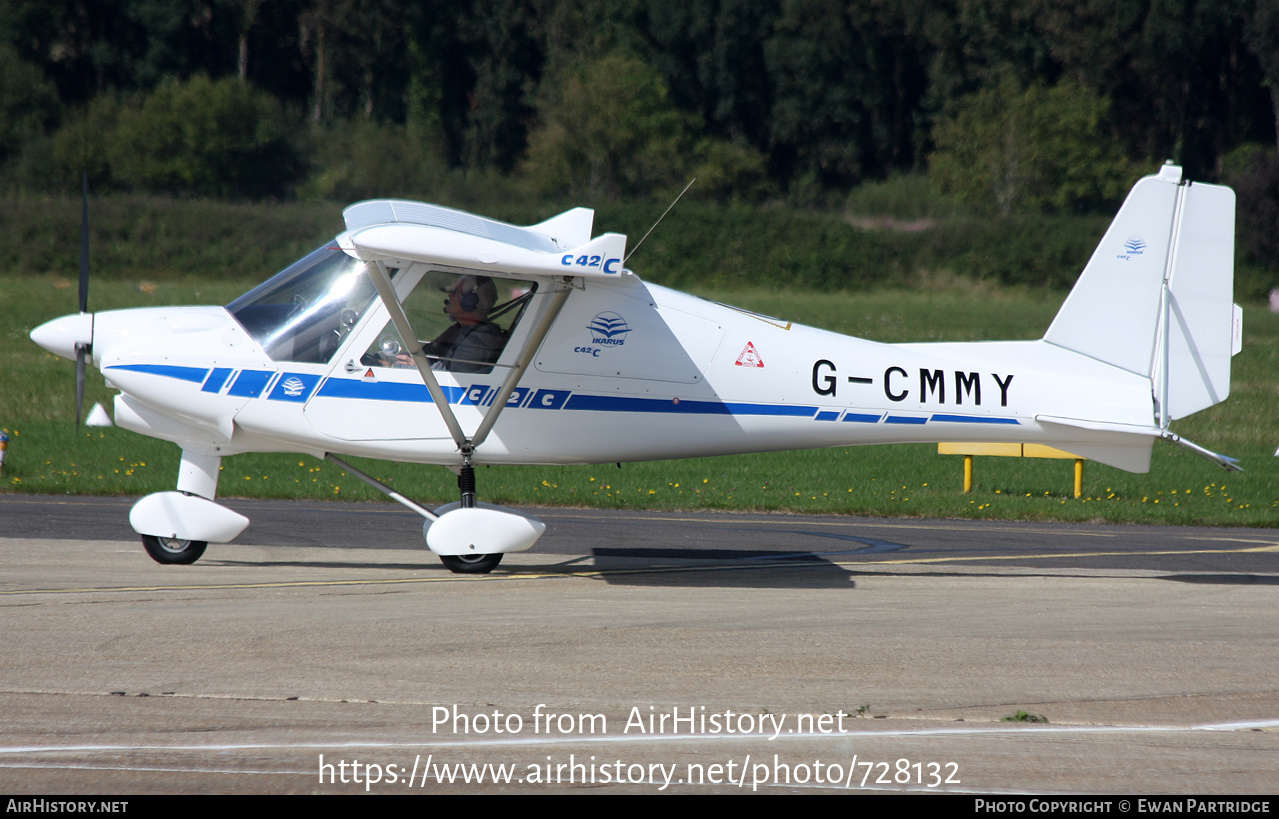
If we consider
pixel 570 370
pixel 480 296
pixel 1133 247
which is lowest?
pixel 570 370

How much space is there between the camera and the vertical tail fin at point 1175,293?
29.0 ft

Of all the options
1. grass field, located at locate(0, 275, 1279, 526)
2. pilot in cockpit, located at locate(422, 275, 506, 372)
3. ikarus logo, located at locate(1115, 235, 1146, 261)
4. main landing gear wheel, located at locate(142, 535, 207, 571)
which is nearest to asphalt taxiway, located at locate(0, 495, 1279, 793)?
main landing gear wheel, located at locate(142, 535, 207, 571)

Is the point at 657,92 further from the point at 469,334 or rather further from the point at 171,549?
the point at 171,549

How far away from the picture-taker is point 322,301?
8.32 meters

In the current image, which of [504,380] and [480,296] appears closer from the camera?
[480,296]

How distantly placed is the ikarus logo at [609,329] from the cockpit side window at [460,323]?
53 cm

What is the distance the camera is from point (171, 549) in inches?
344

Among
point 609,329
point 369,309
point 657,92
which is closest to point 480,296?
point 369,309

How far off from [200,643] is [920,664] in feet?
13.2

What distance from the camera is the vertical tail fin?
8.85m

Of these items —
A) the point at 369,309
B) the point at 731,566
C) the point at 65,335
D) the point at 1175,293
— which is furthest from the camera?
the point at 731,566

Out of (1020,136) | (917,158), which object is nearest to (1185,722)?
(1020,136)

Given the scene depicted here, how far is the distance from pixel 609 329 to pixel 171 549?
3.69m
